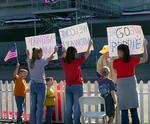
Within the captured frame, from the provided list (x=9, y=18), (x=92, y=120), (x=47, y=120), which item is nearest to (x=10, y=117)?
(x=47, y=120)

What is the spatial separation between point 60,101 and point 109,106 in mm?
1722

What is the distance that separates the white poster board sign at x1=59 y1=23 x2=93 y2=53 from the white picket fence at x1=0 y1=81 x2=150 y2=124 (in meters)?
0.96

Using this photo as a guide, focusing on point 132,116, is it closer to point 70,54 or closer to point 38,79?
point 70,54

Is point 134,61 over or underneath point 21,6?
underneath

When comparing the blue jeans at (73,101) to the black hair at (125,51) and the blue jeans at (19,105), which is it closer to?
the black hair at (125,51)

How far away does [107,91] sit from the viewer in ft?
30.8

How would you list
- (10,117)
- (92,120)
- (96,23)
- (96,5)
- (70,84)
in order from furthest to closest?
(96,23) < (96,5) < (10,117) < (92,120) < (70,84)

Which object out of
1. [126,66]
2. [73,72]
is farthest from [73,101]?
[126,66]

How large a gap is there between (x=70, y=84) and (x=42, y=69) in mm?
697

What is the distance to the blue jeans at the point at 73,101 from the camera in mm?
9383

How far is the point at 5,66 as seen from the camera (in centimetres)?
4125

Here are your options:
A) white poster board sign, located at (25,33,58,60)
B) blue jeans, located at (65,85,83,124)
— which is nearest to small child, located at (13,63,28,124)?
white poster board sign, located at (25,33,58,60)

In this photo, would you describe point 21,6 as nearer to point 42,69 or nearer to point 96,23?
point 96,23

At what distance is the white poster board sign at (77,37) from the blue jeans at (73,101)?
3.56 ft
